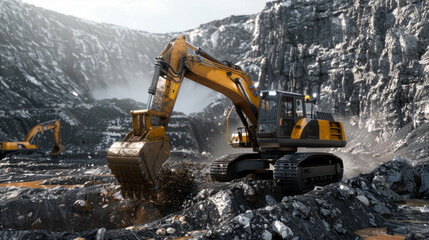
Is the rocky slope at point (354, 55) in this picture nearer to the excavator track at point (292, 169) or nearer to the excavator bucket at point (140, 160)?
the excavator track at point (292, 169)

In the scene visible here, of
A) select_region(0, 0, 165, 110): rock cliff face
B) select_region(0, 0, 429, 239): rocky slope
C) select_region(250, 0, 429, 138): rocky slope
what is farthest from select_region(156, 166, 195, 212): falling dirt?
select_region(0, 0, 165, 110): rock cliff face

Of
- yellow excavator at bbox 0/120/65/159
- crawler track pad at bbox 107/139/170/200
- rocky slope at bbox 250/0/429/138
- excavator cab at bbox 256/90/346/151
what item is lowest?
yellow excavator at bbox 0/120/65/159

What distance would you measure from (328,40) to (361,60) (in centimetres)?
783

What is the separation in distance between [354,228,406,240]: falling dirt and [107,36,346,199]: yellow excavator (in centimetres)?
189

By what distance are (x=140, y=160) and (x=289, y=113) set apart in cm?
422

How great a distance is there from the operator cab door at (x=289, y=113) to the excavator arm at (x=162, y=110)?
0.74 meters

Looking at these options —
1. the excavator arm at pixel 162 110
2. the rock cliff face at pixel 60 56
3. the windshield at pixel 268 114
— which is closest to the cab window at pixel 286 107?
the windshield at pixel 268 114

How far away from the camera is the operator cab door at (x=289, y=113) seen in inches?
285

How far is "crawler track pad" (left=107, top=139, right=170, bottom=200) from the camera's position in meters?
4.79

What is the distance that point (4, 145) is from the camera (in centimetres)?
2192

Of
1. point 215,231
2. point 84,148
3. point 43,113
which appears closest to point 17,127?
point 43,113

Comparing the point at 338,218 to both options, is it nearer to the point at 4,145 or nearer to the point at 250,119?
the point at 250,119

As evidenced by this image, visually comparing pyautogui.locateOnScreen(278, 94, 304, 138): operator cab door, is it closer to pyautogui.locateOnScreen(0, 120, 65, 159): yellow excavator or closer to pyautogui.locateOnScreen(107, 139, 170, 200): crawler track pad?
pyautogui.locateOnScreen(107, 139, 170, 200): crawler track pad

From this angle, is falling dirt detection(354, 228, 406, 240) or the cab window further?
the cab window
